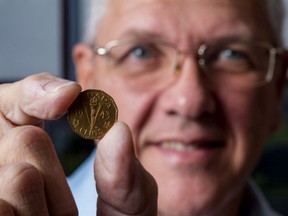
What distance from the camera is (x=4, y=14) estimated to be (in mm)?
1198

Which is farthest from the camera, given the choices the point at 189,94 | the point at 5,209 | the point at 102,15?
the point at 102,15

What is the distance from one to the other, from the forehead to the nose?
5 centimetres

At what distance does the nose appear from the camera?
30.7 inches

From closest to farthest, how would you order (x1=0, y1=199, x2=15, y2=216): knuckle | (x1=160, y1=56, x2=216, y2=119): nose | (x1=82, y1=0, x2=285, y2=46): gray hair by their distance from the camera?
(x1=0, y1=199, x2=15, y2=216): knuckle → (x1=160, y1=56, x2=216, y2=119): nose → (x1=82, y1=0, x2=285, y2=46): gray hair

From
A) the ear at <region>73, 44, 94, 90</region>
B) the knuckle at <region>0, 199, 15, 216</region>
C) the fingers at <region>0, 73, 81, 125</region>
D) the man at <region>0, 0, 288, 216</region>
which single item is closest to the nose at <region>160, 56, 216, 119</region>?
the man at <region>0, 0, 288, 216</region>

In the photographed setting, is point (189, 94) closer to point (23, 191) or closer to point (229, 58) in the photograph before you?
point (229, 58)

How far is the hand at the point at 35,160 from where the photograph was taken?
360mm

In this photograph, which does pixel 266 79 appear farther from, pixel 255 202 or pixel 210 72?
pixel 255 202

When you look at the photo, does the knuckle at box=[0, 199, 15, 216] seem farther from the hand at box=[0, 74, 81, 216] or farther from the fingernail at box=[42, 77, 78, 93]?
the fingernail at box=[42, 77, 78, 93]

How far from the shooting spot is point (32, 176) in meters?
0.37

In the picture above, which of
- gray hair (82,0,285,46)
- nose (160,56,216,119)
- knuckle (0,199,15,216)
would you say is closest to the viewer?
knuckle (0,199,15,216)

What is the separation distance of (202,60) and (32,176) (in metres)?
0.51

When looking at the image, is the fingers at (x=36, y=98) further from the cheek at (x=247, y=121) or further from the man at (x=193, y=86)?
the cheek at (x=247, y=121)

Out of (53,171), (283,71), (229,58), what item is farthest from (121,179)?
(283,71)
